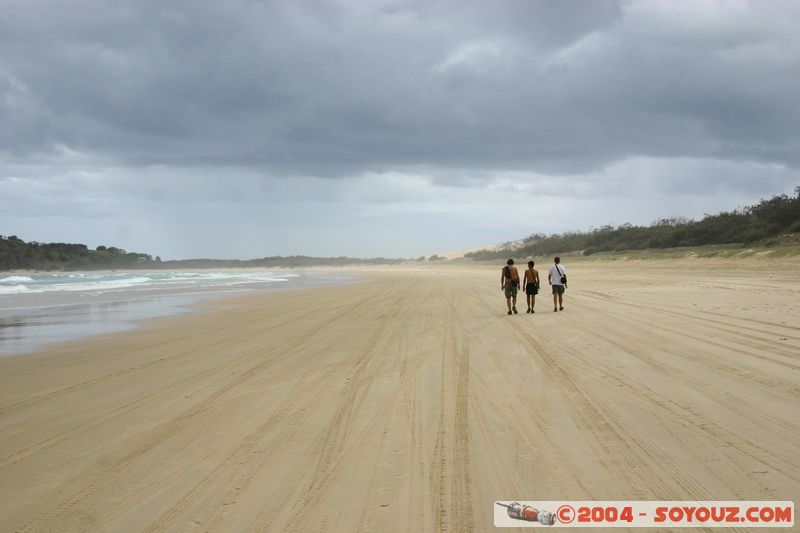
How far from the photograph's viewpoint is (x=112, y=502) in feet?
13.8

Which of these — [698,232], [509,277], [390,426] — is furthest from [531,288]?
[698,232]

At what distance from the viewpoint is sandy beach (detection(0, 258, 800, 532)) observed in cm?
411

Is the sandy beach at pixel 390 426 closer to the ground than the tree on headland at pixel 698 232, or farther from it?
closer to the ground

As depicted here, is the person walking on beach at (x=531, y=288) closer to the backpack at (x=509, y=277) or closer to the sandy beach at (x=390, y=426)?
the backpack at (x=509, y=277)

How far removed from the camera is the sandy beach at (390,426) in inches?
Result: 162

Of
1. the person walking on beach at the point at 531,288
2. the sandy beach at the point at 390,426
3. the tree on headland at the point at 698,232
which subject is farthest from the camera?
the tree on headland at the point at 698,232

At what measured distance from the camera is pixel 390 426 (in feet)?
19.1

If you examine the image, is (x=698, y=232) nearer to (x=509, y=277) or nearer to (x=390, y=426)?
(x=509, y=277)

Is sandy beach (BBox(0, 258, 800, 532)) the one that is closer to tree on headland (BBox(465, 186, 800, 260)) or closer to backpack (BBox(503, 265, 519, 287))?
backpack (BBox(503, 265, 519, 287))

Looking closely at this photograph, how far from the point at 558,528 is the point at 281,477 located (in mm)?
2102

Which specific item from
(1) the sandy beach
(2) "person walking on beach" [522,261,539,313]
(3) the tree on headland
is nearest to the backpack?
(2) "person walking on beach" [522,261,539,313]

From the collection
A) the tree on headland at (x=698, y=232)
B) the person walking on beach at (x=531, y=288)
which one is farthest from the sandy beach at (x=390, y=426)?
the tree on headland at (x=698, y=232)

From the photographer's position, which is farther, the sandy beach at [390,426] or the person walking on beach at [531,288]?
the person walking on beach at [531,288]

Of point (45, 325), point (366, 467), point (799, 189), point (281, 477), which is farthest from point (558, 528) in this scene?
point (799, 189)
